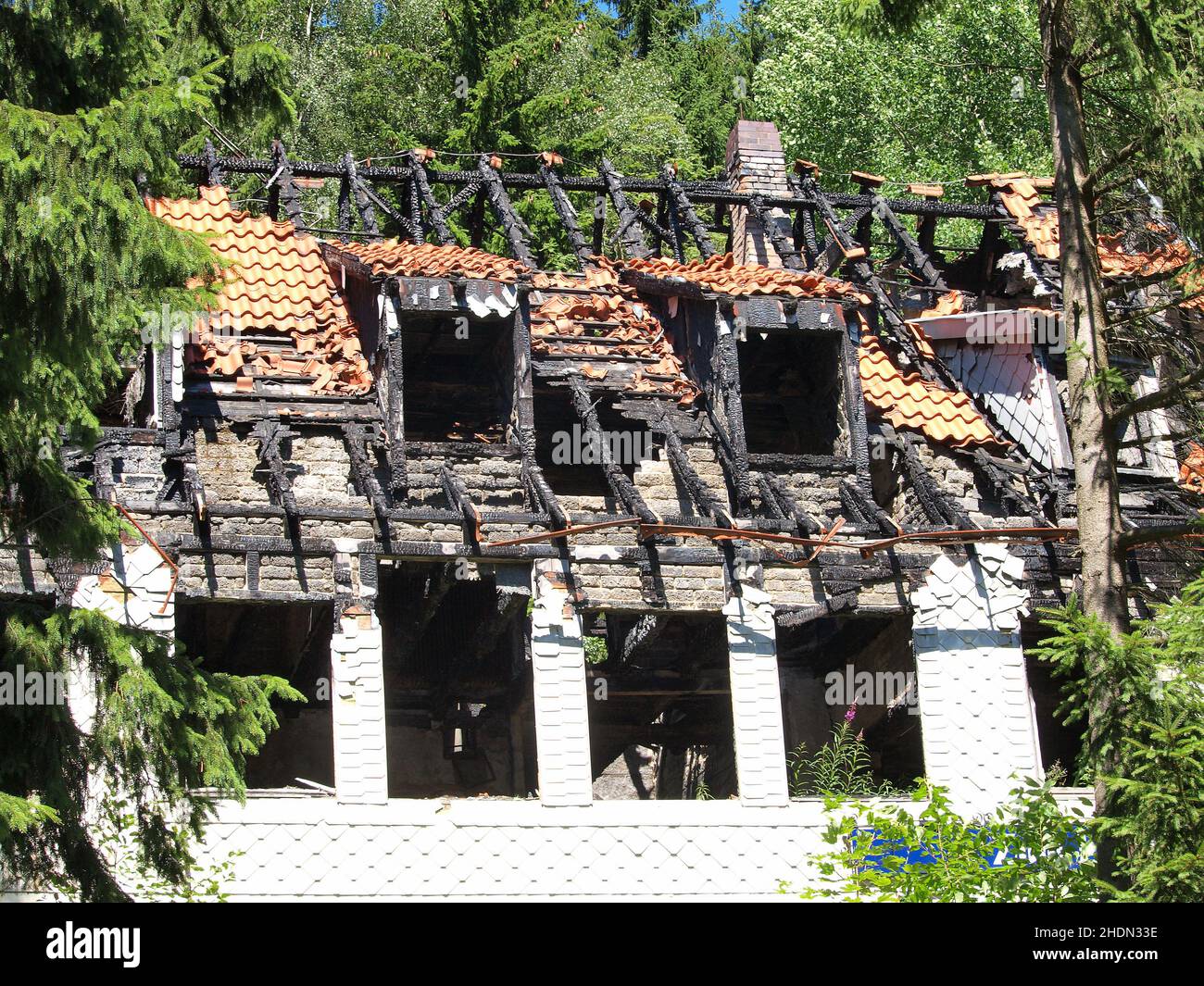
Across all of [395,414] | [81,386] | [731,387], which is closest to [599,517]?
[395,414]

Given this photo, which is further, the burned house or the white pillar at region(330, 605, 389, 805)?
the burned house

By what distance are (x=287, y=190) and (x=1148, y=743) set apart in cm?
1563

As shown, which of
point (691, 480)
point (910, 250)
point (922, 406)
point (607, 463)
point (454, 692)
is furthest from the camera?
point (910, 250)

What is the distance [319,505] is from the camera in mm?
19734

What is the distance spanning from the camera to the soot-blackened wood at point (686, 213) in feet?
84.5

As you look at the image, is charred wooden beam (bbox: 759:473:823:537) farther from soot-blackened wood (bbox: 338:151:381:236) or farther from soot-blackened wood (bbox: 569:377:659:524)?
soot-blackened wood (bbox: 338:151:381:236)

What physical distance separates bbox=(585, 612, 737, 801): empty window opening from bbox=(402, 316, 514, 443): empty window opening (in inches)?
121

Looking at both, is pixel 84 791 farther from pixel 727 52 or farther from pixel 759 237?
pixel 727 52

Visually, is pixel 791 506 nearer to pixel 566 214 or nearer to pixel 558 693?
pixel 558 693

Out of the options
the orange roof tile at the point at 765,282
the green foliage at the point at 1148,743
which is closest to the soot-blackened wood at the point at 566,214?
the orange roof tile at the point at 765,282

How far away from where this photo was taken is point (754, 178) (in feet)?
92.2

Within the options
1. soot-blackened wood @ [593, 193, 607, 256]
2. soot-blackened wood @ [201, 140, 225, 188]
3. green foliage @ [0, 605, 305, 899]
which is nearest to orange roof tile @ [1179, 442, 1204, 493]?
soot-blackened wood @ [593, 193, 607, 256]

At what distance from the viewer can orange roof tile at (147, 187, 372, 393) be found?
21734mm
